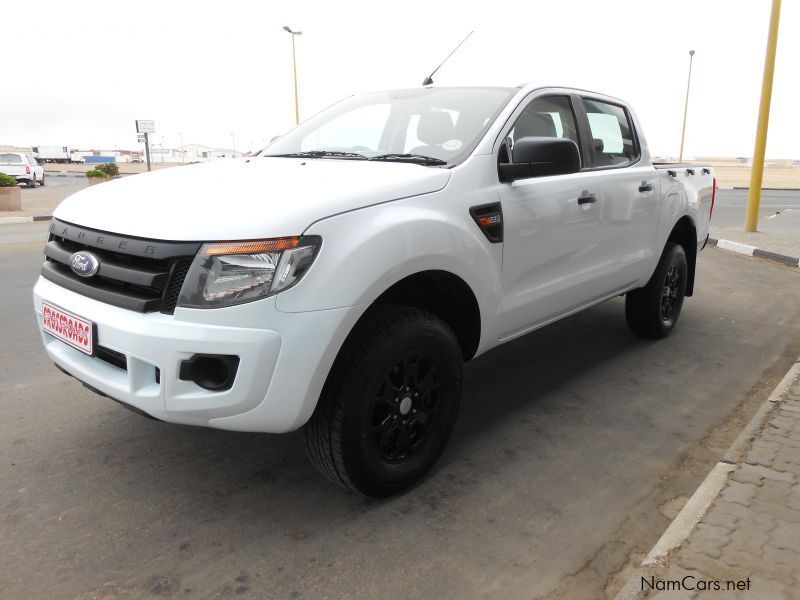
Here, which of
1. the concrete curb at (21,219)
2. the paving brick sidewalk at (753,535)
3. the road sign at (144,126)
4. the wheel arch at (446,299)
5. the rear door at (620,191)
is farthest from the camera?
the road sign at (144,126)

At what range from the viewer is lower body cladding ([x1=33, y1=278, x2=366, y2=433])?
2096 mm

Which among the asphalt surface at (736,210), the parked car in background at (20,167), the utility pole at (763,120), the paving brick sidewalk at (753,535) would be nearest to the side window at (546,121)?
the paving brick sidewalk at (753,535)

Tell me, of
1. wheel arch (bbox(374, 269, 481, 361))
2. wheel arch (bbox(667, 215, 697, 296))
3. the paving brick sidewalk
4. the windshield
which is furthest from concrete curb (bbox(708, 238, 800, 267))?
wheel arch (bbox(374, 269, 481, 361))

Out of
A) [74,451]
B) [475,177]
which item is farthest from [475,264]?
[74,451]

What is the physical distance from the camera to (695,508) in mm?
2463

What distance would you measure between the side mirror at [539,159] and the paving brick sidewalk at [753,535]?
153cm

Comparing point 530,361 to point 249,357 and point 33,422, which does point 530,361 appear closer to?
point 249,357

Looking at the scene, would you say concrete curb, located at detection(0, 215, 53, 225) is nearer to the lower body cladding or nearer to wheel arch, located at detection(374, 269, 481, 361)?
the lower body cladding

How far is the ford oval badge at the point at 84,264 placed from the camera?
2.39 meters

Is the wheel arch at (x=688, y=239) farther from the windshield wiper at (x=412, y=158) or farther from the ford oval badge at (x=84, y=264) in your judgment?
the ford oval badge at (x=84, y=264)

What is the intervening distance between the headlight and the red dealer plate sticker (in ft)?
1.60

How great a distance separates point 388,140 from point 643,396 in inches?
82.5

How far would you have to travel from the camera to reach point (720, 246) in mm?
10008

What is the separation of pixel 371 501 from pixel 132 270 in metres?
1.29
